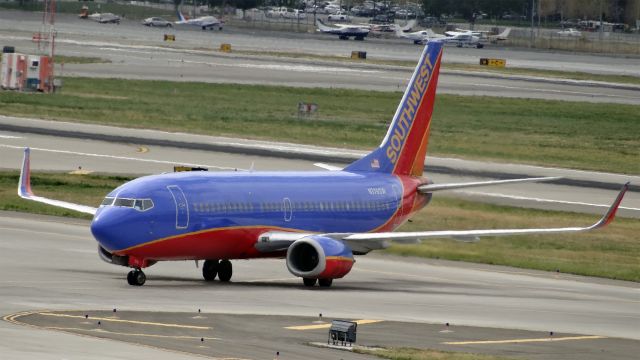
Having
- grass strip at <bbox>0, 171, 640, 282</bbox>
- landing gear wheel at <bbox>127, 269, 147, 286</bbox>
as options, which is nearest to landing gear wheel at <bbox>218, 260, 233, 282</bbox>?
landing gear wheel at <bbox>127, 269, 147, 286</bbox>

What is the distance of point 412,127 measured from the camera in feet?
206

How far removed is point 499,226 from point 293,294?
2369 cm

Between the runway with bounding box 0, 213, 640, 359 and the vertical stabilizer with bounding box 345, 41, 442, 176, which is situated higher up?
the vertical stabilizer with bounding box 345, 41, 442, 176

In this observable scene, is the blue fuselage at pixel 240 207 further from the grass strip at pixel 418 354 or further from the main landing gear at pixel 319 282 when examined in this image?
the grass strip at pixel 418 354

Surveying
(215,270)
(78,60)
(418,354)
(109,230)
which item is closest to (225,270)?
(215,270)

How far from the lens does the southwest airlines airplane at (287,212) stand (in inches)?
1992

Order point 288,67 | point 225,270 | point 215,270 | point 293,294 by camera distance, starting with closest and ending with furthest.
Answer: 1. point 293,294
2. point 225,270
3. point 215,270
4. point 288,67

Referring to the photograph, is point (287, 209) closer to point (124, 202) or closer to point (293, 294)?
point (293, 294)

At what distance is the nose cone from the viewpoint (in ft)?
163

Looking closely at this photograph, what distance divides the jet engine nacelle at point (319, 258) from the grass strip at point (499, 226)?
39.8 ft

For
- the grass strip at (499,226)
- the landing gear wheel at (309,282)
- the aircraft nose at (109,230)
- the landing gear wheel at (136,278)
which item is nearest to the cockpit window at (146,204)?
the aircraft nose at (109,230)

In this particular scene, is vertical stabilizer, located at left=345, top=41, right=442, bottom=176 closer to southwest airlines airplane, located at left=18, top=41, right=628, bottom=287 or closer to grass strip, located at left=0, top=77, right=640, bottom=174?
southwest airlines airplane, located at left=18, top=41, right=628, bottom=287

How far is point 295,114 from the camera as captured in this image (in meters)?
126

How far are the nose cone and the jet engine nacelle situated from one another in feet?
20.8
